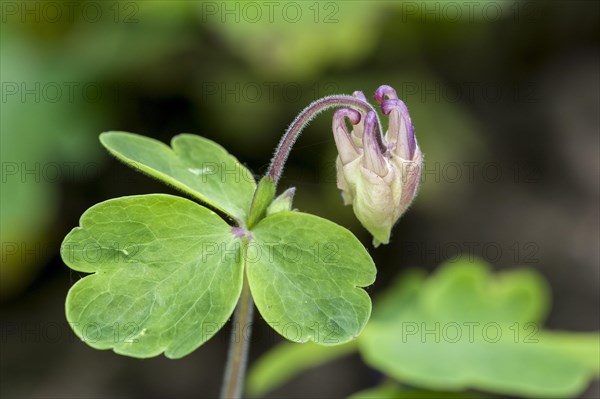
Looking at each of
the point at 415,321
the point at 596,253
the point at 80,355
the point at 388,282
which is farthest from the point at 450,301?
the point at 80,355

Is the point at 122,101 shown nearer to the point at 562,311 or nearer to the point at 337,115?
the point at 562,311

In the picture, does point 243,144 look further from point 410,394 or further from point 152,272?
point 152,272

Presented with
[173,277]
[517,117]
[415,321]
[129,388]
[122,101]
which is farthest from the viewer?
[517,117]
